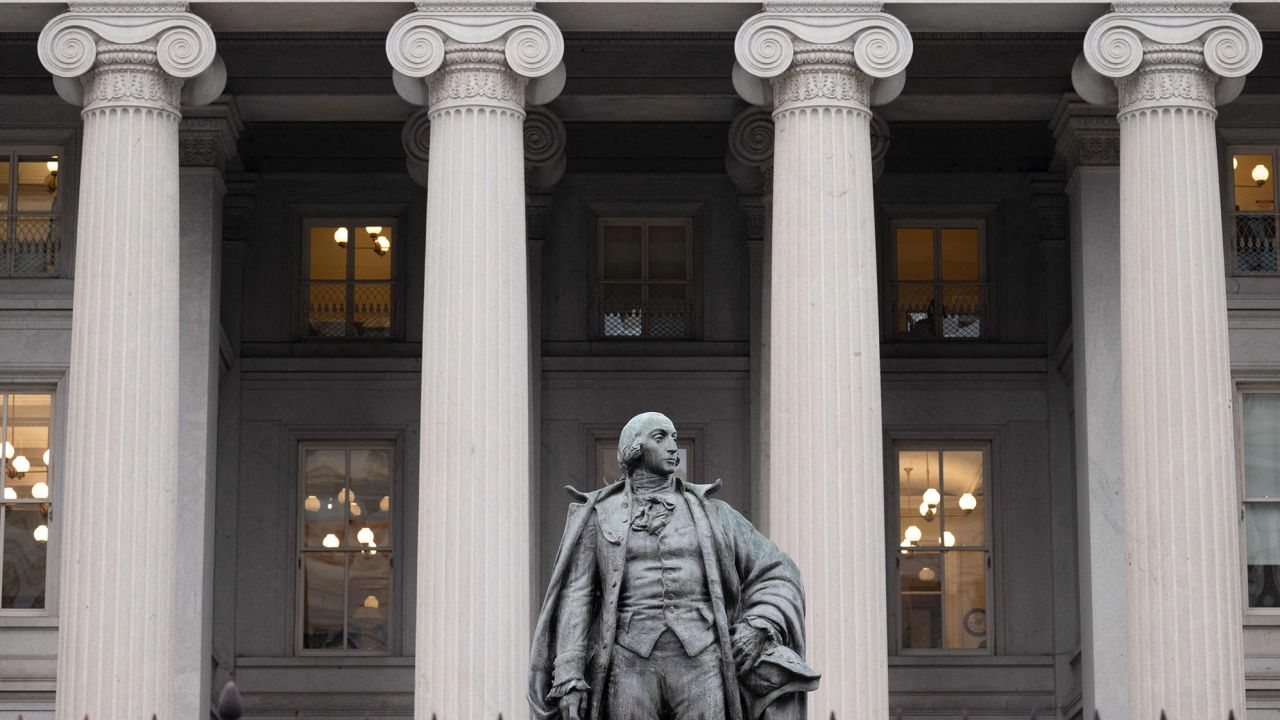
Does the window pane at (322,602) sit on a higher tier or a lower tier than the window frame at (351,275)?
lower

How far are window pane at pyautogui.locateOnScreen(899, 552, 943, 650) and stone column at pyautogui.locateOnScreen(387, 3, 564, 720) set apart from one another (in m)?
9.64

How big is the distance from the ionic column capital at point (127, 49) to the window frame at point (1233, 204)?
1295 centimetres

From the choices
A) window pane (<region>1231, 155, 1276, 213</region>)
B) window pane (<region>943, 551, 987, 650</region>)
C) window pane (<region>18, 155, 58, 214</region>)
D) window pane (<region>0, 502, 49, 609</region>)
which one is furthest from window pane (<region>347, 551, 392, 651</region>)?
window pane (<region>1231, 155, 1276, 213</region>)

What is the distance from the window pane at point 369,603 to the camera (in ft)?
121

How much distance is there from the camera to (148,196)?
2912 centimetres

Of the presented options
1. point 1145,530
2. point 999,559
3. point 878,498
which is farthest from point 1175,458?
point 999,559

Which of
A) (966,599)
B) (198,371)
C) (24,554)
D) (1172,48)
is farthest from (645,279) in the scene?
(1172,48)

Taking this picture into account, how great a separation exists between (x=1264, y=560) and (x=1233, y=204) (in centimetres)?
453

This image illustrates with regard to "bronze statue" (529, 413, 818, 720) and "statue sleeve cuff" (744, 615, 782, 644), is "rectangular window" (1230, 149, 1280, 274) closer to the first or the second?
"bronze statue" (529, 413, 818, 720)

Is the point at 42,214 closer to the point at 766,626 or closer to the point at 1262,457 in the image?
the point at 1262,457

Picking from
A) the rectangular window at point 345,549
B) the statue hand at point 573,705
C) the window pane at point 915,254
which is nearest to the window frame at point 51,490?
the rectangular window at point 345,549

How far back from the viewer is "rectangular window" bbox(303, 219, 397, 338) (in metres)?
38.1

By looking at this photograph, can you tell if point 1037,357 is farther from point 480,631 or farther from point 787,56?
point 480,631

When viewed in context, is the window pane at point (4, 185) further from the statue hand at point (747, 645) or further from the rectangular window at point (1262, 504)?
the statue hand at point (747, 645)
